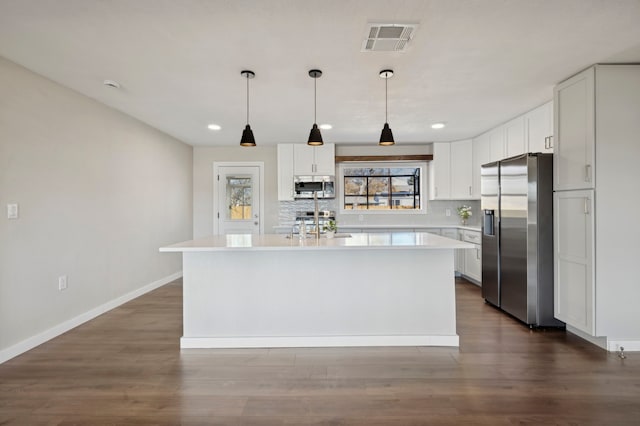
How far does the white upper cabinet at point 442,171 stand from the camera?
558 centimetres

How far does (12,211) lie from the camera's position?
266cm

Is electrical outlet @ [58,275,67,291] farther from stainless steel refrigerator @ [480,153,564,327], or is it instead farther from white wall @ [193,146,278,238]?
stainless steel refrigerator @ [480,153,564,327]

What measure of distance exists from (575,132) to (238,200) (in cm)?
483

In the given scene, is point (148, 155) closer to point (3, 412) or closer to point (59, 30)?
point (59, 30)

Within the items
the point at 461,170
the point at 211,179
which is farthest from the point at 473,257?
the point at 211,179

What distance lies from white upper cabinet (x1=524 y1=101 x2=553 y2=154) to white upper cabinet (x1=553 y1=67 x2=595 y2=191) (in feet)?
1.46

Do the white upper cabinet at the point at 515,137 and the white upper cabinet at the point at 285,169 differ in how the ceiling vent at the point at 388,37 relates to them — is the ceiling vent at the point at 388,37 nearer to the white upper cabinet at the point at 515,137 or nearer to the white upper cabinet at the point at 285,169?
the white upper cabinet at the point at 515,137

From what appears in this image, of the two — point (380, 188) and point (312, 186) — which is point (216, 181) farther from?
point (380, 188)

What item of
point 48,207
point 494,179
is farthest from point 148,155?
point 494,179

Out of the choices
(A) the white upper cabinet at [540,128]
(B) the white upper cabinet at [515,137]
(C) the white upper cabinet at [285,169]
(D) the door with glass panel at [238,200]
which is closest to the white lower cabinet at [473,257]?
(B) the white upper cabinet at [515,137]

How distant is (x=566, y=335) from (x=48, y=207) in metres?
4.78

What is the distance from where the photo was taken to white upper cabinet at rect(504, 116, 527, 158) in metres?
4.01

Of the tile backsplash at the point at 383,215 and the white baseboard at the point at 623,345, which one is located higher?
the tile backsplash at the point at 383,215

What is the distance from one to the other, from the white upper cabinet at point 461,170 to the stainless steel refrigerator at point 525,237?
68.2 inches
